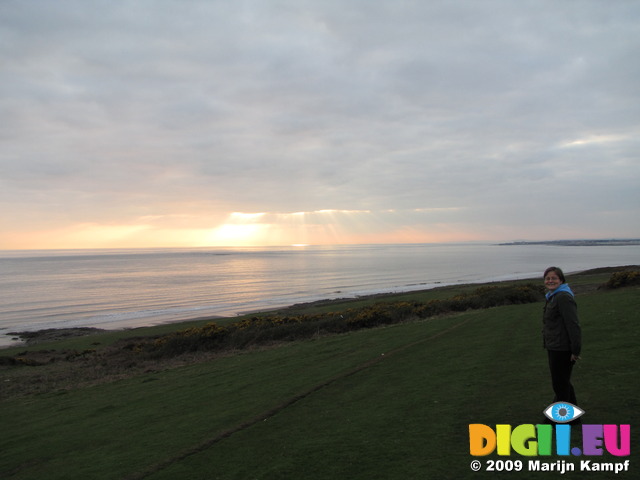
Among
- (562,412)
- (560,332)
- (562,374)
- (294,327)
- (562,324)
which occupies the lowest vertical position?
(294,327)

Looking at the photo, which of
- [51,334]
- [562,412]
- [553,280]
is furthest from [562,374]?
[51,334]

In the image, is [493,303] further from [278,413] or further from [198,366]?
[278,413]

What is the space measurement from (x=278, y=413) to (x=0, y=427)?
9.74 meters

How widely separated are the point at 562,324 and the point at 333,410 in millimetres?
5124

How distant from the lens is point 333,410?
983cm

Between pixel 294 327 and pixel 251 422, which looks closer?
pixel 251 422

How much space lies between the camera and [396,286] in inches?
2896

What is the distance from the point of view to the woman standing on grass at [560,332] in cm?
674

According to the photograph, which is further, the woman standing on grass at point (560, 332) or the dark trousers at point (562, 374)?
A: the dark trousers at point (562, 374)

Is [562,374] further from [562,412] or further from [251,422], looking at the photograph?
[251,422]

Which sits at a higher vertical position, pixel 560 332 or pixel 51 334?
pixel 560 332

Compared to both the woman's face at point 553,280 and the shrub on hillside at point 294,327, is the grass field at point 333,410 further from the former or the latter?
the shrub on hillside at point 294,327

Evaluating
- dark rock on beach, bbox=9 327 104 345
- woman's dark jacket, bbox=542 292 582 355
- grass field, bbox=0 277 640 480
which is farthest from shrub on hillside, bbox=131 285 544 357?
woman's dark jacket, bbox=542 292 582 355

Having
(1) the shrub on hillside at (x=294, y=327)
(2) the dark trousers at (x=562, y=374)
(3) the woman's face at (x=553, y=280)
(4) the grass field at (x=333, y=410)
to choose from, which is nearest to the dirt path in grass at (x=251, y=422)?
(4) the grass field at (x=333, y=410)
